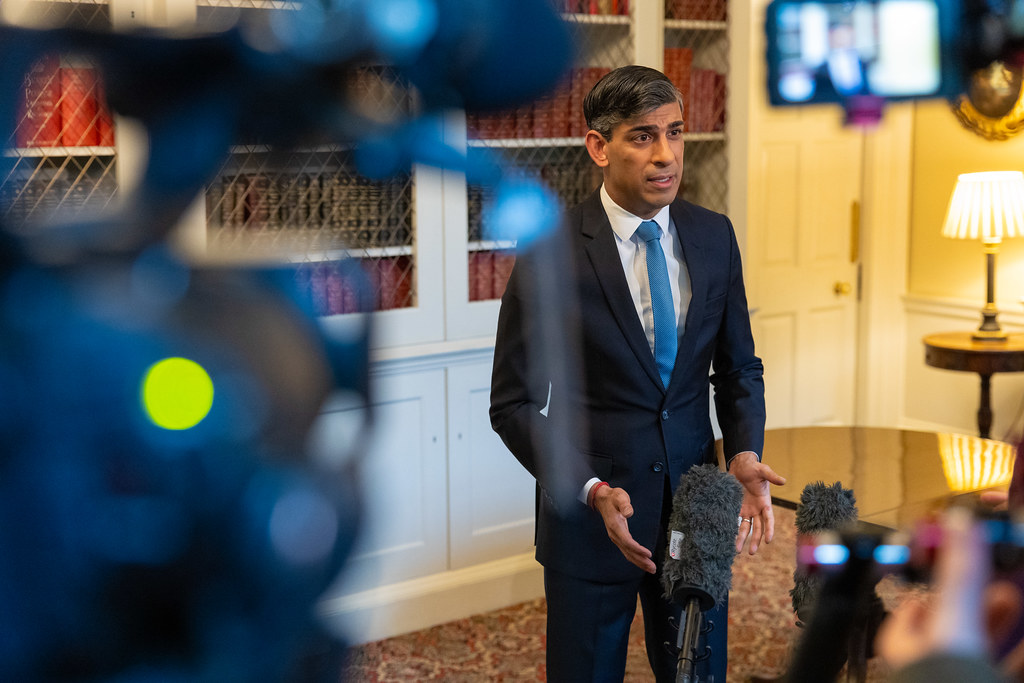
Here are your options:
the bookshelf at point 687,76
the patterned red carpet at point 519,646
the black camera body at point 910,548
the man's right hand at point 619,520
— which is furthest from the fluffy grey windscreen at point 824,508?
the bookshelf at point 687,76

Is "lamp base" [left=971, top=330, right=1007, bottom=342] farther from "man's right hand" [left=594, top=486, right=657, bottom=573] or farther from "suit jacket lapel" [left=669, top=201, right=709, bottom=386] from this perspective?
"man's right hand" [left=594, top=486, right=657, bottom=573]

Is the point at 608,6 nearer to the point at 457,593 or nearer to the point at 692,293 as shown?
the point at 457,593

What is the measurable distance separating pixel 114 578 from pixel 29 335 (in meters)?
0.05

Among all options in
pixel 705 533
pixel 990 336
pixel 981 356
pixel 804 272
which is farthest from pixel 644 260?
pixel 804 272

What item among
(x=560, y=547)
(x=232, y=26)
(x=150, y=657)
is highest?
(x=232, y=26)

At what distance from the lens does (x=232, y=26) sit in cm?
20

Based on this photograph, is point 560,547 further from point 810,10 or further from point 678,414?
point 810,10

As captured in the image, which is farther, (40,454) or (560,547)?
(560,547)

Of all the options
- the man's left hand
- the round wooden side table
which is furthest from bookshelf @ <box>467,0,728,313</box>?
the man's left hand

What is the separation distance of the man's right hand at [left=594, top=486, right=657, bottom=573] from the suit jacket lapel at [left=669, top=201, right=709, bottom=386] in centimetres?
Result: 33

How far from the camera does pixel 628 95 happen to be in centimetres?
163

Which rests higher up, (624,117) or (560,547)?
(624,117)

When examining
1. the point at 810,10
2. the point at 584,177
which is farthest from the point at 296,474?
the point at 584,177

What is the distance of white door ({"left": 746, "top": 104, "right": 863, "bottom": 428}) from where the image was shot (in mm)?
4984
